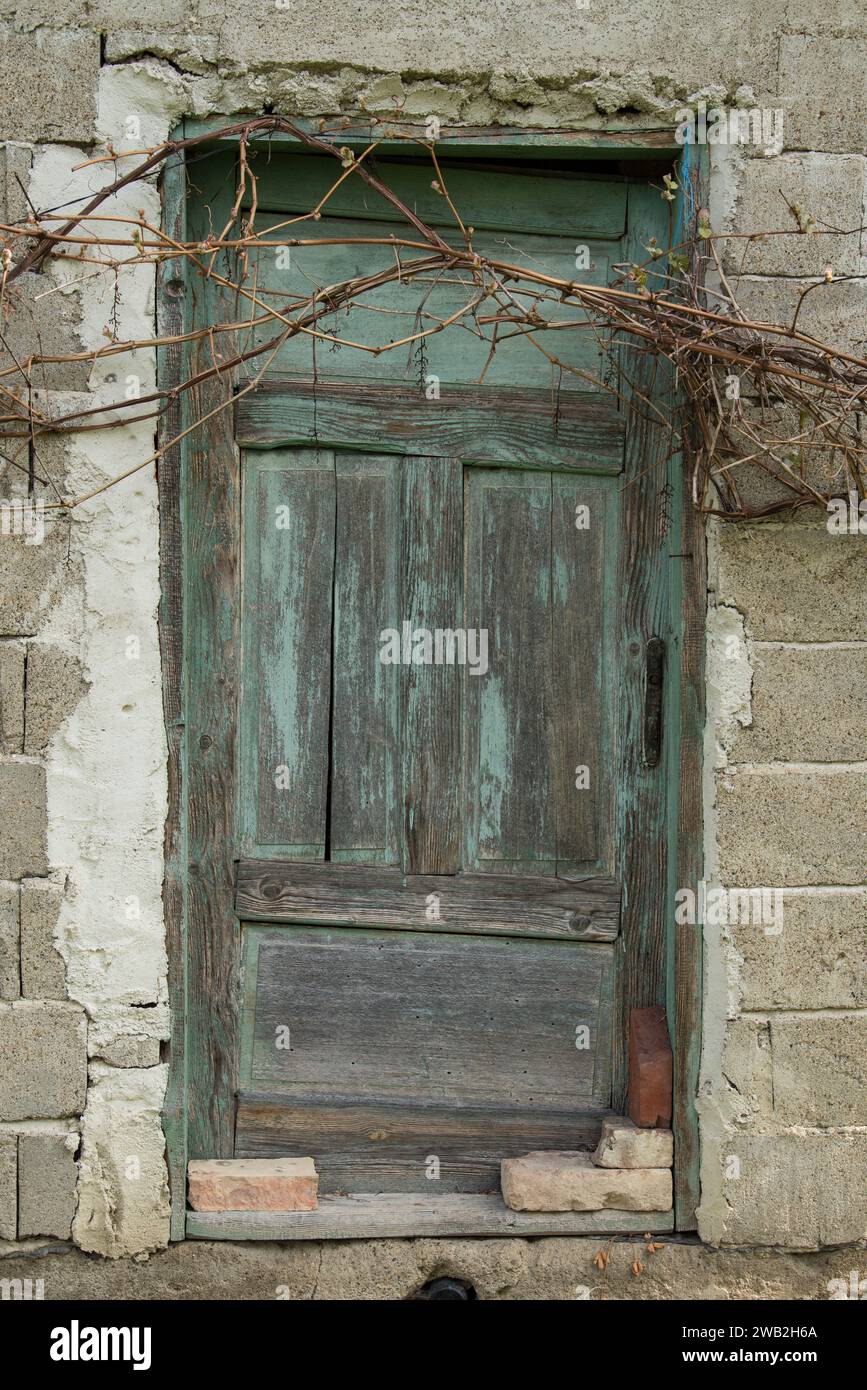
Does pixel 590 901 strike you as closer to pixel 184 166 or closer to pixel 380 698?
pixel 380 698

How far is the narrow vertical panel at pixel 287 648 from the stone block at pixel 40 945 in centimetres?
49

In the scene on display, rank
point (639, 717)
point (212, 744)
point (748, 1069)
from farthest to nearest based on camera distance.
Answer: point (639, 717), point (212, 744), point (748, 1069)

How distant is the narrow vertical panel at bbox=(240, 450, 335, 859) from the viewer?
2.95 m

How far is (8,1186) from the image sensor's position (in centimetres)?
269

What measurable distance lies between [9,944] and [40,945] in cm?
7

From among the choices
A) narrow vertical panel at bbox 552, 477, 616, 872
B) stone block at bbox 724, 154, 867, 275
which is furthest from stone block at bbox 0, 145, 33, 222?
stone block at bbox 724, 154, 867, 275

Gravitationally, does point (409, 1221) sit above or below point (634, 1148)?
below

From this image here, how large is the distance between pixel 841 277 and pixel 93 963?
235 centimetres

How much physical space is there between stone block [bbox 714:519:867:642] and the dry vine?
0.09m

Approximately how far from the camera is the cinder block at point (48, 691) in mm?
2709

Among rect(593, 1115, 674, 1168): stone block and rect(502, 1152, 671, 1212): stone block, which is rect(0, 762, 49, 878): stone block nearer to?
rect(502, 1152, 671, 1212): stone block

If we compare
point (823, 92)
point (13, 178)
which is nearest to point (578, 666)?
point (823, 92)

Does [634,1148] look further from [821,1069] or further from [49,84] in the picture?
[49,84]

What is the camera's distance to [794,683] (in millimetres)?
2844
